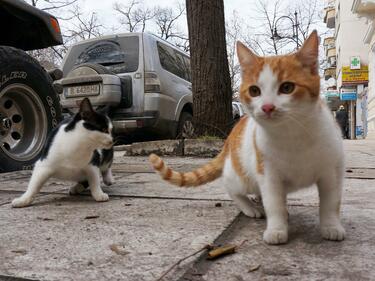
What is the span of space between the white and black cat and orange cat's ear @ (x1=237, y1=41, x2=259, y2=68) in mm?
1203

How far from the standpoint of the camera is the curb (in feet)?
18.4

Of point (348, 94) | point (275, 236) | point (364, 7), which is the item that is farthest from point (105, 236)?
point (348, 94)

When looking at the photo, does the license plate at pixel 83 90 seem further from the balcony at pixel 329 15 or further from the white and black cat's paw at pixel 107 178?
the balcony at pixel 329 15

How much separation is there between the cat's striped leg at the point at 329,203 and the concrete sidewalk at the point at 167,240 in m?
0.06

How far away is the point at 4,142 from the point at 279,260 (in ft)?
10.8

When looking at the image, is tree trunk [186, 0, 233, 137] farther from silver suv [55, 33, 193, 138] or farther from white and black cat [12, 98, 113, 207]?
white and black cat [12, 98, 113, 207]

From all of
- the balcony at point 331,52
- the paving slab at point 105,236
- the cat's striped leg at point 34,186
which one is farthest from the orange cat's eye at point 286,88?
the balcony at point 331,52

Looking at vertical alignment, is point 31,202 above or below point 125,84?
below

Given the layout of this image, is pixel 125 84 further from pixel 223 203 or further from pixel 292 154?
pixel 292 154

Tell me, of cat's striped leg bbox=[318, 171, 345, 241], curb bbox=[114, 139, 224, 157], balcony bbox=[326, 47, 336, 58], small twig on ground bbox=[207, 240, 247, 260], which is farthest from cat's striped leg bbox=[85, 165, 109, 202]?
balcony bbox=[326, 47, 336, 58]

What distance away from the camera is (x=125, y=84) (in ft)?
21.6

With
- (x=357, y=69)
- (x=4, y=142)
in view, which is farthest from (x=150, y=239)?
(x=357, y=69)

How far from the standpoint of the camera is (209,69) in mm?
5910

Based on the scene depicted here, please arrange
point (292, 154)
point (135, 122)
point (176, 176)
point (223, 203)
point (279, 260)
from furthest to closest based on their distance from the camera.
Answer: point (135, 122) < point (223, 203) < point (176, 176) < point (292, 154) < point (279, 260)
